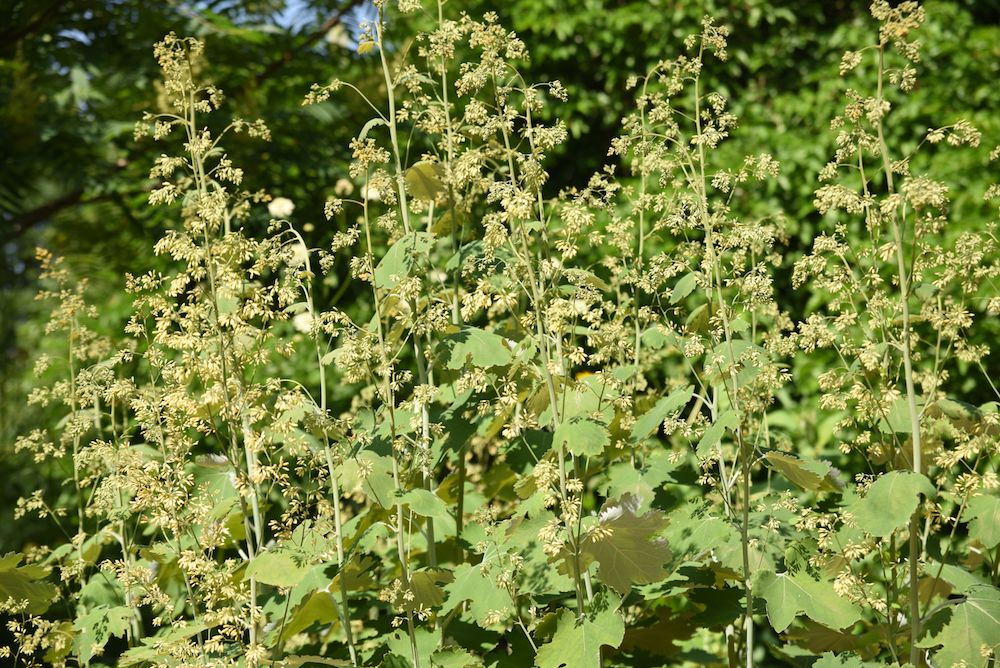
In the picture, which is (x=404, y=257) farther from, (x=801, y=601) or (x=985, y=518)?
(x=985, y=518)

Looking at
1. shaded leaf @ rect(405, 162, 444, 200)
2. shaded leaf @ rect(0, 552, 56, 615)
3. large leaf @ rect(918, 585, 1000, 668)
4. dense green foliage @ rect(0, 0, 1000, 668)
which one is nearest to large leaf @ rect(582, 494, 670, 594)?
dense green foliage @ rect(0, 0, 1000, 668)

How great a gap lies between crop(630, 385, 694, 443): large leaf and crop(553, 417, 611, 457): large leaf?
386 millimetres

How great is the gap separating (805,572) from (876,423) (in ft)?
1.53

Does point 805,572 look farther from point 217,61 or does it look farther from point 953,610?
point 217,61

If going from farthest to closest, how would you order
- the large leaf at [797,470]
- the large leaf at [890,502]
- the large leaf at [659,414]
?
1. the large leaf at [659,414]
2. the large leaf at [797,470]
3. the large leaf at [890,502]

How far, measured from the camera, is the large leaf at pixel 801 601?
2242 millimetres

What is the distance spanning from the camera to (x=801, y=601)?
90.0 inches

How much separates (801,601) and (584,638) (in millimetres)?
555

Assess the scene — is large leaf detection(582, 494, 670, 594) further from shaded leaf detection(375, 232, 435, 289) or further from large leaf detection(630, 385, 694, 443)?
shaded leaf detection(375, 232, 435, 289)

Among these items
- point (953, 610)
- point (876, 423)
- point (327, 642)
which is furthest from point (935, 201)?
point (327, 642)

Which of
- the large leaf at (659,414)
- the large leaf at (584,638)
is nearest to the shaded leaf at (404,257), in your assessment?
the large leaf at (659,414)

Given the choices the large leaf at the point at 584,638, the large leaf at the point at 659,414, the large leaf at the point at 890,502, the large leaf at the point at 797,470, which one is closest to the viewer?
the large leaf at the point at 890,502

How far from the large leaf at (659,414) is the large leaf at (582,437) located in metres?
0.39

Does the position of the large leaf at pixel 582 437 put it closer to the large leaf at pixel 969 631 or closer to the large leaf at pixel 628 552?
the large leaf at pixel 628 552
